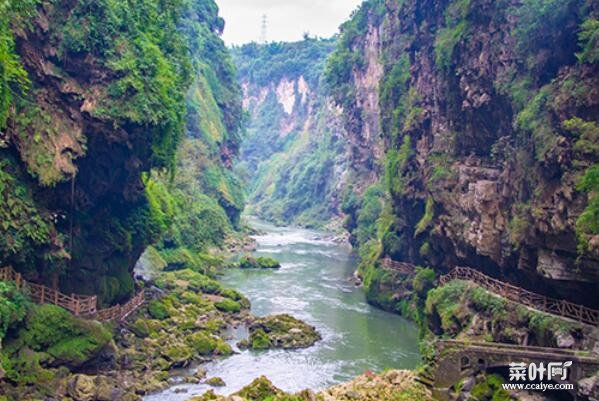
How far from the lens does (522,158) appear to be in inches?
1382

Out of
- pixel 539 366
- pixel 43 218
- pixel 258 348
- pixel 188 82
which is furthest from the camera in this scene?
pixel 188 82

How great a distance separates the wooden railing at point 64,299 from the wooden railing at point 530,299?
19.6 meters

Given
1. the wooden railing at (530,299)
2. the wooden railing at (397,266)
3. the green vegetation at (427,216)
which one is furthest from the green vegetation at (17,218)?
the wooden railing at (397,266)

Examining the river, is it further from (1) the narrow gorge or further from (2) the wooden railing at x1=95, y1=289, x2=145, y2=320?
(2) the wooden railing at x1=95, y1=289, x2=145, y2=320

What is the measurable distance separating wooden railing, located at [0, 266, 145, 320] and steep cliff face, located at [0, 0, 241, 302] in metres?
0.57

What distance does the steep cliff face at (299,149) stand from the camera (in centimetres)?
13562

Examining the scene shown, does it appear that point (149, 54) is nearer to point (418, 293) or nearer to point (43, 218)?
point (43, 218)

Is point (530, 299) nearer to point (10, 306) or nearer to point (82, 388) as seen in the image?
point (82, 388)

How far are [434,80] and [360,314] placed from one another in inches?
685

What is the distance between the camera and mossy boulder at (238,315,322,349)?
4219cm

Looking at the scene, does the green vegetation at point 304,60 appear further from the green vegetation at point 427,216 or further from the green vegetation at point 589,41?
the green vegetation at point 589,41

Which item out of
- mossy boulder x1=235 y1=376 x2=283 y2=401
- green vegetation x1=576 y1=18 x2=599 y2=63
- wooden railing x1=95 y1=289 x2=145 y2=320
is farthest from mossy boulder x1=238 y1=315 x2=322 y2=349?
green vegetation x1=576 y1=18 x2=599 y2=63

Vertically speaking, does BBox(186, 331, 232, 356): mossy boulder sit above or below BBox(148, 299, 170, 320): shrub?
below

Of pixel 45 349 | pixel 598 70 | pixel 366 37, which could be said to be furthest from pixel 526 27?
pixel 366 37
